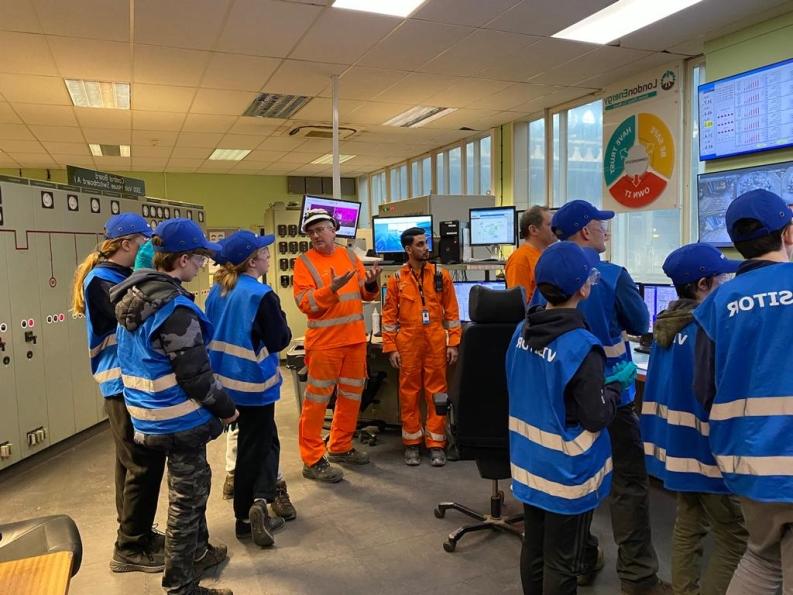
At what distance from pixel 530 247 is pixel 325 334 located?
134 centimetres

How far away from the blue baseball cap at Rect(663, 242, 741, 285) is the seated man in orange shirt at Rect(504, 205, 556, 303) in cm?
129

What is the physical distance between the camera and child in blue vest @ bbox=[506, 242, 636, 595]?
5.47 ft

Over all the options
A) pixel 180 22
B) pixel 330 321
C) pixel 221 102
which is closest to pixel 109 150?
pixel 221 102

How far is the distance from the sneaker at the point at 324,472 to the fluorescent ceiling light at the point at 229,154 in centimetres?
569

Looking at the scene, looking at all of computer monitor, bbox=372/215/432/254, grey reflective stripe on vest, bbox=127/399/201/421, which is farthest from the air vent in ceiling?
grey reflective stripe on vest, bbox=127/399/201/421

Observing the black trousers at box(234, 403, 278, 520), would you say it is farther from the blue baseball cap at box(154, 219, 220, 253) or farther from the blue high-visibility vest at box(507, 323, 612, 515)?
the blue high-visibility vest at box(507, 323, 612, 515)

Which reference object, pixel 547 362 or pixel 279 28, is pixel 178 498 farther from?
pixel 279 28

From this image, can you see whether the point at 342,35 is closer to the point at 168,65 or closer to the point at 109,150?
the point at 168,65

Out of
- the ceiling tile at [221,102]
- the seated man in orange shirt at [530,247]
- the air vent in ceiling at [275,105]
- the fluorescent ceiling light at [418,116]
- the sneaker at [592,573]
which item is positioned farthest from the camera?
the fluorescent ceiling light at [418,116]

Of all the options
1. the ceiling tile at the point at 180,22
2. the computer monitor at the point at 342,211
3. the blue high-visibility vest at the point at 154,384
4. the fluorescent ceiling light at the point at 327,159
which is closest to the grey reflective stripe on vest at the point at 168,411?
the blue high-visibility vest at the point at 154,384

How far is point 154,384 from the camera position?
79.7 inches

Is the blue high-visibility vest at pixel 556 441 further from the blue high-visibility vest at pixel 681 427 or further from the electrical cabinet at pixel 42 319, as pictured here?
the electrical cabinet at pixel 42 319

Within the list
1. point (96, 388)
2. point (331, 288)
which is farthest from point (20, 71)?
point (331, 288)

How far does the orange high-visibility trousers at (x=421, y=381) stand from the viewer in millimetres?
3797
